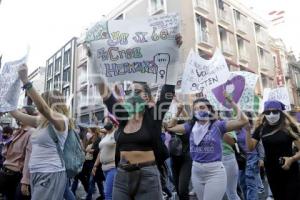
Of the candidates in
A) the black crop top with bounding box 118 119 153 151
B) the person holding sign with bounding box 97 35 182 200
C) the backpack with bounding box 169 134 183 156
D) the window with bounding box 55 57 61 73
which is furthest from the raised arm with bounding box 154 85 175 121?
the window with bounding box 55 57 61 73

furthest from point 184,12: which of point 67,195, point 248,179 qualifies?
point 67,195

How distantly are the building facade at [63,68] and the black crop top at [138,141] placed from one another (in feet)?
99.7

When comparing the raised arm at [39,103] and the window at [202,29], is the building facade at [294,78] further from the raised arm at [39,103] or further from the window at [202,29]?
the raised arm at [39,103]

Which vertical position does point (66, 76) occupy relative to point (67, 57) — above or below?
below

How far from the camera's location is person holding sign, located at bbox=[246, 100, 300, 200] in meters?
4.36

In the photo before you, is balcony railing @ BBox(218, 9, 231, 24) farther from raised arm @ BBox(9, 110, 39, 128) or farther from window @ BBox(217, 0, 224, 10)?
raised arm @ BBox(9, 110, 39, 128)

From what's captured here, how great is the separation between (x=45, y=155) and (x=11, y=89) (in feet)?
2.61

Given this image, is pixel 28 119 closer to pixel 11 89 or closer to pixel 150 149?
pixel 11 89

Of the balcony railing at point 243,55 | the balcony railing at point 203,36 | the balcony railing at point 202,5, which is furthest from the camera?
the balcony railing at point 243,55

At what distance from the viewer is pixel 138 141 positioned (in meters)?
3.10

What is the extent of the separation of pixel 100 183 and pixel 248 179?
3.20 metres

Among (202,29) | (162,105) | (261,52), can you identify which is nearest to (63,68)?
(202,29)

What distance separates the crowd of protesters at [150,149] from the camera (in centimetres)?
312

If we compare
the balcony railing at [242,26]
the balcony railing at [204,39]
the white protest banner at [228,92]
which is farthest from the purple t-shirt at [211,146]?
the balcony railing at [242,26]
